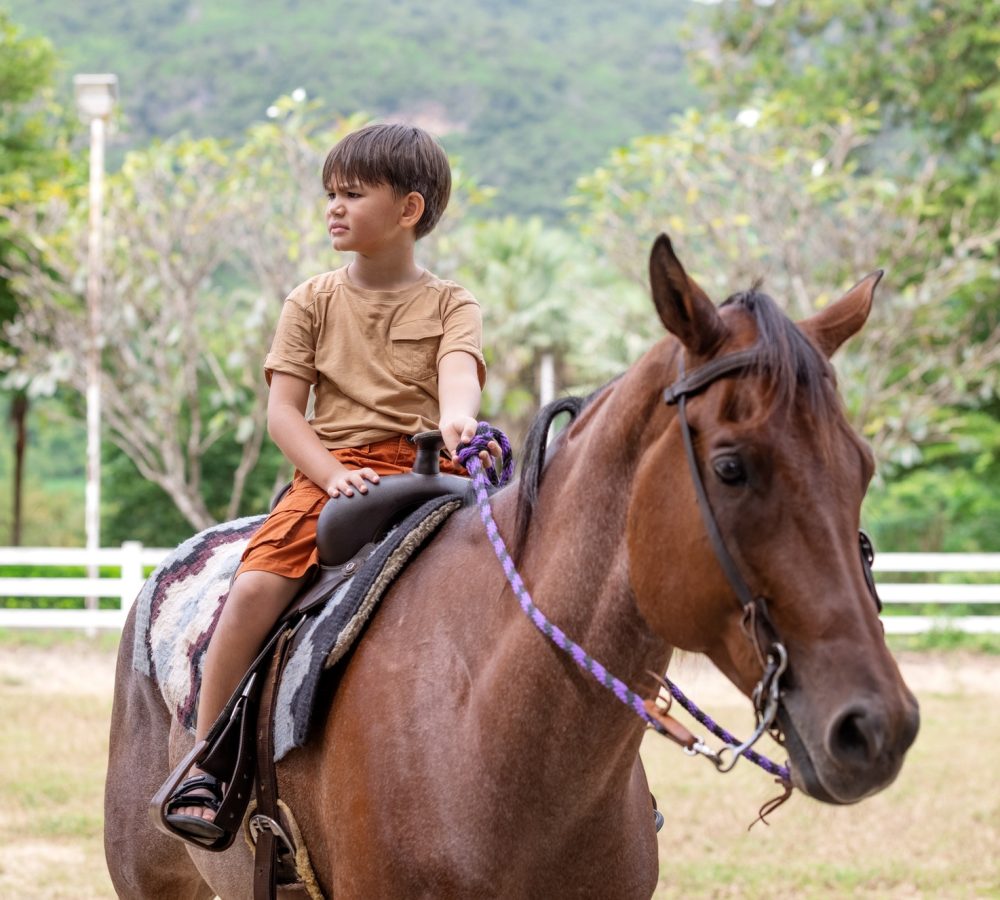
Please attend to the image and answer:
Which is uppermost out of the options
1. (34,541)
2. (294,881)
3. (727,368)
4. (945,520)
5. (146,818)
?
(727,368)

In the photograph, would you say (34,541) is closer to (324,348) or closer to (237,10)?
(324,348)

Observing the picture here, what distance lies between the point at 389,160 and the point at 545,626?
44.0 inches

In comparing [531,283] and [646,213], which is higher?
[646,213]

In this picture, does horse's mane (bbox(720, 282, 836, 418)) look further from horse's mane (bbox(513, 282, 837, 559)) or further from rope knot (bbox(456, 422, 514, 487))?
rope knot (bbox(456, 422, 514, 487))

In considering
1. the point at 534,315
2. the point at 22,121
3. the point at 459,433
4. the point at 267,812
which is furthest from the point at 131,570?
the point at 534,315

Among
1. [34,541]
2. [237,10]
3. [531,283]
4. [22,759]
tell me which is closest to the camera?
[22,759]

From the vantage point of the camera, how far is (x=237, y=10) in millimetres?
70625

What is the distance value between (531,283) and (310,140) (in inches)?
397

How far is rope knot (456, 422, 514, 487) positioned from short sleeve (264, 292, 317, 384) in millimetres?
436

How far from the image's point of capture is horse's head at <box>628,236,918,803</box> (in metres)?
1.60

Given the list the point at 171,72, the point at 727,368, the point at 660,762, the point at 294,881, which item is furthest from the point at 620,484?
the point at 171,72

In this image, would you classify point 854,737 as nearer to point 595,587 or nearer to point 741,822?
point 595,587

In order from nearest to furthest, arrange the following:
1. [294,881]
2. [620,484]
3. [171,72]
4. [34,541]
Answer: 1. [620,484]
2. [294,881]
3. [34,541]
4. [171,72]

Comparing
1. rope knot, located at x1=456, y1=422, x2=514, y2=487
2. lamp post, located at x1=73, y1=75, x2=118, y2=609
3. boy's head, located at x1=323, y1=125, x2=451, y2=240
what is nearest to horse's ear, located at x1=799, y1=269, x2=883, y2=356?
rope knot, located at x1=456, y1=422, x2=514, y2=487
